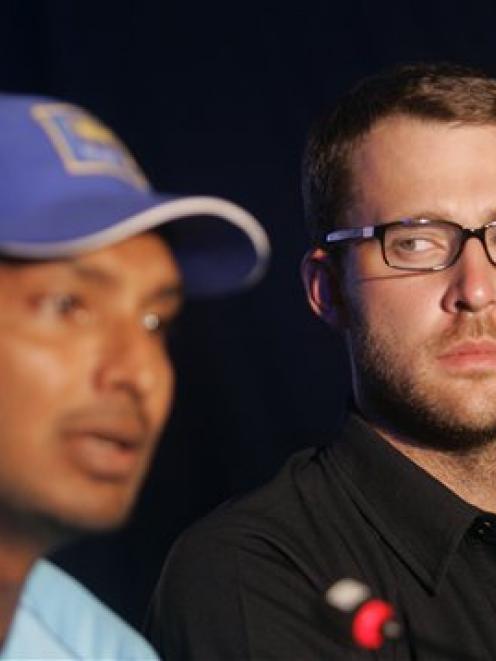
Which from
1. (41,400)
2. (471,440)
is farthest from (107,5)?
(41,400)

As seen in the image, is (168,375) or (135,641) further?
(135,641)

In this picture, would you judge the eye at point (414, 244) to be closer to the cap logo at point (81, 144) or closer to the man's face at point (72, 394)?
the cap logo at point (81, 144)

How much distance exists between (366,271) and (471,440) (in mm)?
220

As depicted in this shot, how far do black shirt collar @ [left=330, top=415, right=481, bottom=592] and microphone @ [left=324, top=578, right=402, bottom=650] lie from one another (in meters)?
0.38

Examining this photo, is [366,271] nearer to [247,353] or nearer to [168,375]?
[247,353]

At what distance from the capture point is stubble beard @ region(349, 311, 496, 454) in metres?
1.14

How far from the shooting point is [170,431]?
57.6 inches

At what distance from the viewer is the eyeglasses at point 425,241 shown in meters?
1.18

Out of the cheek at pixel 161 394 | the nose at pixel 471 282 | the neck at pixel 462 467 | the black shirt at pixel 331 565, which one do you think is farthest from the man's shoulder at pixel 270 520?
the cheek at pixel 161 394

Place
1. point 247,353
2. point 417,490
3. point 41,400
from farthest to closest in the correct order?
1. point 247,353
2. point 417,490
3. point 41,400

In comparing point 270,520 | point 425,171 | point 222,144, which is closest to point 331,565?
point 270,520

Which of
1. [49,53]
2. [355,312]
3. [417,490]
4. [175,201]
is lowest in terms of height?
[417,490]

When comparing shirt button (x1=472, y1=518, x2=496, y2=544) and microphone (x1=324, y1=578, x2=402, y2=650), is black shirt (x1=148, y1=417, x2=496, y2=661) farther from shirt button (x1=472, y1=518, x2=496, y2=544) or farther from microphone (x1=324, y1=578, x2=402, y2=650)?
microphone (x1=324, y1=578, x2=402, y2=650)

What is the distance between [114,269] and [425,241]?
637mm
